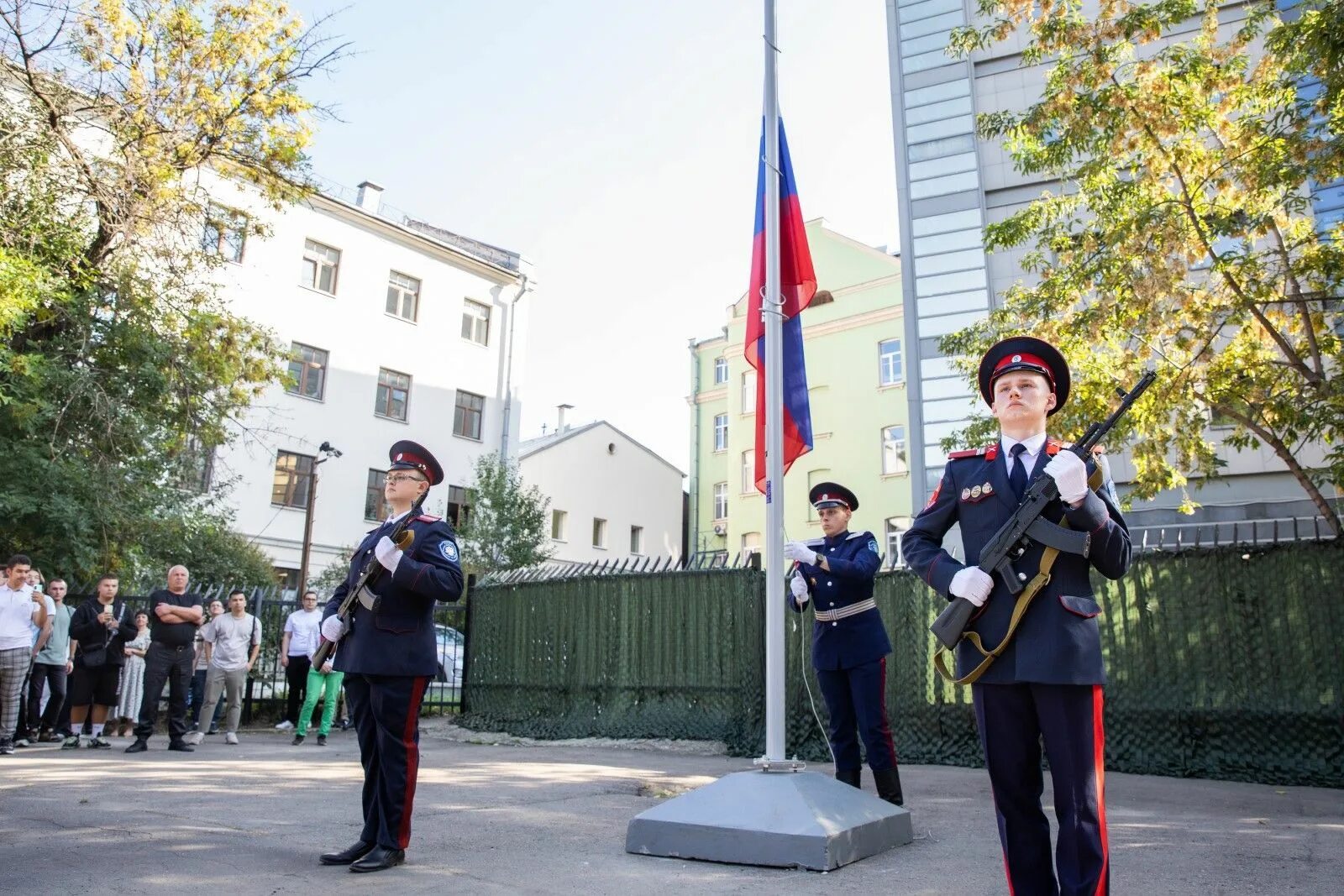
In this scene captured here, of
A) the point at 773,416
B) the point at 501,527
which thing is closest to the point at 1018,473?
the point at 773,416

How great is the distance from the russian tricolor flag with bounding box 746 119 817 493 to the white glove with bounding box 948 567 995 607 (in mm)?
3130

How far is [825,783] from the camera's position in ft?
17.2

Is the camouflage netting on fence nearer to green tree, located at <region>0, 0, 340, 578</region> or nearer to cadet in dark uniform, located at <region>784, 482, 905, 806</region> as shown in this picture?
cadet in dark uniform, located at <region>784, 482, 905, 806</region>

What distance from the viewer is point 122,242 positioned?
1361 centimetres

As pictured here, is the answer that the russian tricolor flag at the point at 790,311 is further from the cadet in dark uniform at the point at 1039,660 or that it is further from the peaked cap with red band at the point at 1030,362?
the cadet in dark uniform at the point at 1039,660

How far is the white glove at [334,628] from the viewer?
500 cm

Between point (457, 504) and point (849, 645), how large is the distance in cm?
2758

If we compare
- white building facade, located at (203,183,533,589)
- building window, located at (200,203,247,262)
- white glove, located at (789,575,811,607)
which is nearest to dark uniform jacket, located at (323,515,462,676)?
white glove, located at (789,575,811,607)

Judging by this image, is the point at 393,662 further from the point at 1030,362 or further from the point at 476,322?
the point at 476,322

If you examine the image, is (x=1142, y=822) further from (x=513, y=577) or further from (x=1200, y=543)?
(x=513, y=577)

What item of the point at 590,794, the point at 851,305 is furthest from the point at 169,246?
the point at 851,305

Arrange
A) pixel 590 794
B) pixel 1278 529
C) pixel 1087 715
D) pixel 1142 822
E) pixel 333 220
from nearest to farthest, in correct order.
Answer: pixel 1087 715 → pixel 1142 822 → pixel 590 794 → pixel 1278 529 → pixel 333 220

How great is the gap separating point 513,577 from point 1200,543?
843 centimetres

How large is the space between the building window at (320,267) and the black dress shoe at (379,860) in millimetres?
27265
